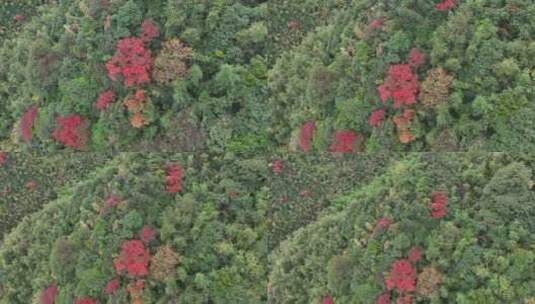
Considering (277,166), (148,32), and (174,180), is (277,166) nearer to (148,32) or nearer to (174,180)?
(174,180)

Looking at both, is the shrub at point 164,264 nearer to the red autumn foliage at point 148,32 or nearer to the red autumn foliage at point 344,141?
the red autumn foliage at point 344,141

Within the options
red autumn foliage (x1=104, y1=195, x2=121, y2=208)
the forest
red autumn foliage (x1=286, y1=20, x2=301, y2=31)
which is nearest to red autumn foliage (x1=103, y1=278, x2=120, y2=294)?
the forest

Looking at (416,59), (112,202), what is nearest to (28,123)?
(112,202)

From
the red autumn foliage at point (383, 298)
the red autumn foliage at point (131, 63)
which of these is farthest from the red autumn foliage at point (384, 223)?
the red autumn foliage at point (131, 63)

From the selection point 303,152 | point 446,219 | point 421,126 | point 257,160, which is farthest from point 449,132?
point 257,160

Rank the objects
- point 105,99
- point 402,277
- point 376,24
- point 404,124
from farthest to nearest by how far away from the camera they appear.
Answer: point 105,99, point 376,24, point 404,124, point 402,277

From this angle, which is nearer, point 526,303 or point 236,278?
point 526,303

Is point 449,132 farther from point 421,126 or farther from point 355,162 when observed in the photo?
point 355,162
